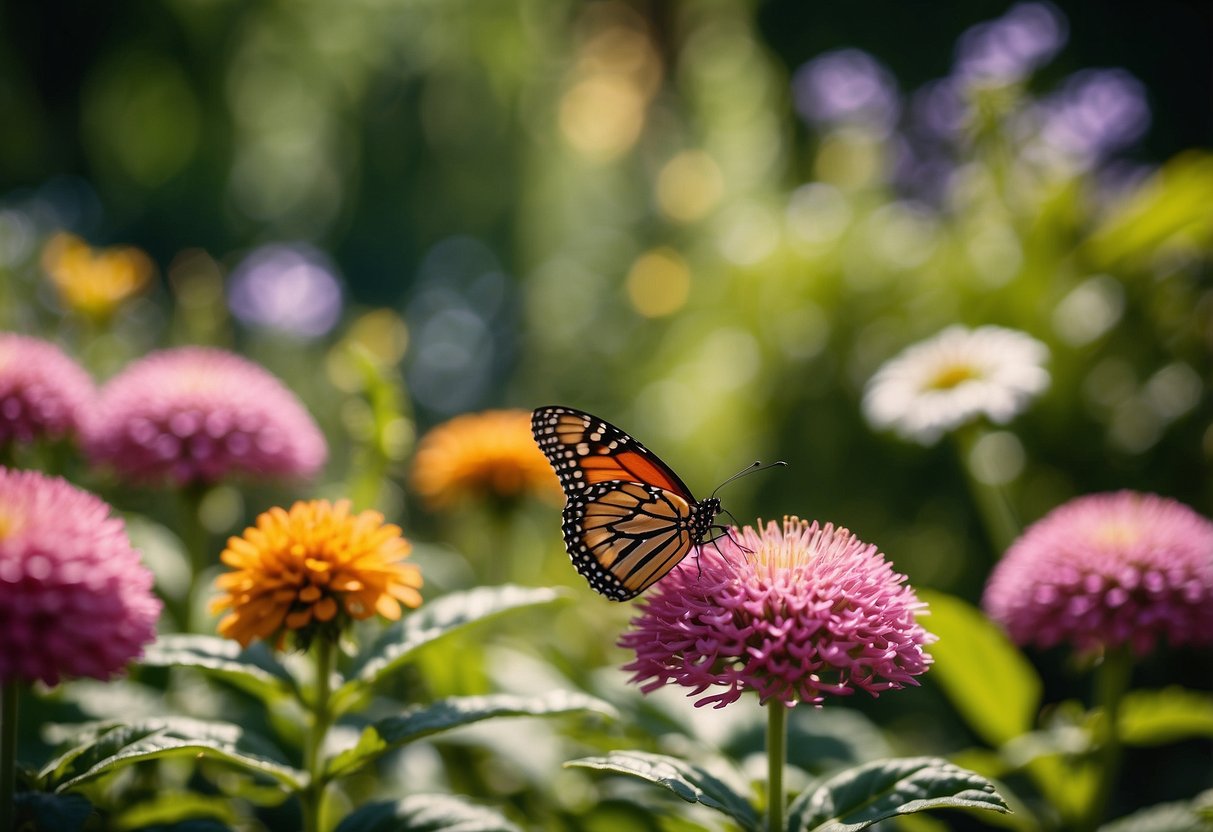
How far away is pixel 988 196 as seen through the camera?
2.73m

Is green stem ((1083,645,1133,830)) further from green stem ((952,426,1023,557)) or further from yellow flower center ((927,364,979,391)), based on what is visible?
yellow flower center ((927,364,979,391))

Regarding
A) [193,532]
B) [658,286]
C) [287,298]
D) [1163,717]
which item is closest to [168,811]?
[193,532]

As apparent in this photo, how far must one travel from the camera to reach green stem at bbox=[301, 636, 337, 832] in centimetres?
117

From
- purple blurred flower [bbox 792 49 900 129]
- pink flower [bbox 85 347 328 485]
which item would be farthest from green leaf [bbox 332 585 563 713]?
purple blurred flower [bbox 792 49 900 129]

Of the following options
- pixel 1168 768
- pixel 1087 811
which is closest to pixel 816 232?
pixel 1168 768

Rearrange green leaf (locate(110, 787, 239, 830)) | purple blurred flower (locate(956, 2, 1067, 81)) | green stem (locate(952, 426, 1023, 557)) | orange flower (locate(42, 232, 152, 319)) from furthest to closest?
purple blurred flower (locate(956, 2, 1067, 81)), orange flower (locate(42, 232, 152, 319)), green stem (locate(952, 426, 1023, 557)), green leaf (locate(110, 787, 239, 830))

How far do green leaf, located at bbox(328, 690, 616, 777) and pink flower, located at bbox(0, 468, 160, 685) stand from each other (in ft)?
Answer: 0.88

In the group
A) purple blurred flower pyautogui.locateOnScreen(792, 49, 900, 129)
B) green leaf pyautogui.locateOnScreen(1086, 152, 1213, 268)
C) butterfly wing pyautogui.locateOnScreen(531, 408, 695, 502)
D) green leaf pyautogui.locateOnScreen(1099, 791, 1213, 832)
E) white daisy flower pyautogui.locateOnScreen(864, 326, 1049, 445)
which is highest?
purple blurred flower pyautogui.locateOnScreen(792, 49, 900, 129)

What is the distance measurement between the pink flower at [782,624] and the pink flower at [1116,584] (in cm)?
39

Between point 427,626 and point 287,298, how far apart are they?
8.34ft

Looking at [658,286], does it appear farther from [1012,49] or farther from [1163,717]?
[1163,717]

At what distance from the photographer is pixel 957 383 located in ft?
6.83

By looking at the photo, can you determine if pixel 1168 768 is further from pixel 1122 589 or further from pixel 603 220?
pixel 603 220

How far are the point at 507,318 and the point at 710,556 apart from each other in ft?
12.8
